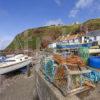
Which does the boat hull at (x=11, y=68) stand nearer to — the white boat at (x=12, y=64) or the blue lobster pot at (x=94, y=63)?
the white boat at (x=12, y=64)

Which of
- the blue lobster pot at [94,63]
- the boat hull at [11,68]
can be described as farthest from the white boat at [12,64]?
the blue lobster pot at [94,63]

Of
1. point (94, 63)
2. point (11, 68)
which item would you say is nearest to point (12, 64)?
point (11, 68)

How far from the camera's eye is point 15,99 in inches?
708

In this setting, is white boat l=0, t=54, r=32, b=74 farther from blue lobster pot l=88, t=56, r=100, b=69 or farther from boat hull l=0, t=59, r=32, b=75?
blue lobster pot l=88, t=56, r=100, b=69

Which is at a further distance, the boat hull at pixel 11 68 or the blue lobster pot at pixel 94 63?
the boat hull at pixel 11 68

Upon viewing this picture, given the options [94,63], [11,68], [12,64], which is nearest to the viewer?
[94,63]

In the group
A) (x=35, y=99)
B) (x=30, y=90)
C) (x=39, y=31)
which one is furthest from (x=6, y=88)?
(x=39, y=31)

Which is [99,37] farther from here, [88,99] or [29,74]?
[88,99]

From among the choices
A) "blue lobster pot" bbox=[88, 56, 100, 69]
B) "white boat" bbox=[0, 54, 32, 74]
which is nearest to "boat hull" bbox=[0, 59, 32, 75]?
"white boat" bbox=[0, 54, 32, 74]

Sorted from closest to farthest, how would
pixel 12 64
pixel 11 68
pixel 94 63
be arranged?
pixel 94 63
pixel 11 68
pixel 12 64

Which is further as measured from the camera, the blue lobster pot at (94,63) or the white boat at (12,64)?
the white boat at (12,64)

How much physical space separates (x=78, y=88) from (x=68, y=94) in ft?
3.37

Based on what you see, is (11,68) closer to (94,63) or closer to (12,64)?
(12,64)

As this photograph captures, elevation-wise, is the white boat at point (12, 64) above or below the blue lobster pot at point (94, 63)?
below
